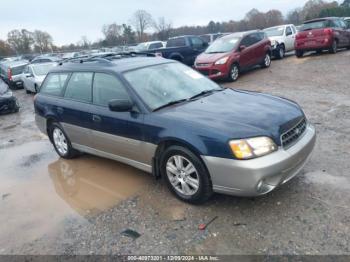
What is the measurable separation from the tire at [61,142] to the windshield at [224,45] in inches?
315

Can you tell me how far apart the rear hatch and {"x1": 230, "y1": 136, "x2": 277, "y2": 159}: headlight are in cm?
1253

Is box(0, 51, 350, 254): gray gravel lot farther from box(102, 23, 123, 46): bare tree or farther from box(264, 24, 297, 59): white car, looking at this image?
box(102, 23, 123, 46): bare tree

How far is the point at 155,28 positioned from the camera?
65438 mm

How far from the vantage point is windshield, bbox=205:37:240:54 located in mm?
12175

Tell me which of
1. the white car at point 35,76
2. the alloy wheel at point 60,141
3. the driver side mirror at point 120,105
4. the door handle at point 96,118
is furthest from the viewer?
the white car at point 35,76

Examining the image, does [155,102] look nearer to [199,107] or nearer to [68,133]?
[199,107]

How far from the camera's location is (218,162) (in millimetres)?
3340

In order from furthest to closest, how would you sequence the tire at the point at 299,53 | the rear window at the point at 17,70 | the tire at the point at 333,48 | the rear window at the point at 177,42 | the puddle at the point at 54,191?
the rear window at the point at 17,70 < the rear window at the point at 177,42 < the tire at the point at 299,53 < the tire at the point at 333,48 < the puddle at the point at 54,191

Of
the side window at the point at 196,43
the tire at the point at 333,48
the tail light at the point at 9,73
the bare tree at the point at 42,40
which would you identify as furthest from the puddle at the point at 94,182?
the bare tree at the point at 42,40

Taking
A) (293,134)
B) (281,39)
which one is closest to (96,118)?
(293,134)

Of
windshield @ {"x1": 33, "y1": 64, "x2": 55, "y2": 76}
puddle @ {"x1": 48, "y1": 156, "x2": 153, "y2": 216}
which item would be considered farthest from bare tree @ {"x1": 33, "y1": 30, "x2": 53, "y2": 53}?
puddle @ {"x1": 48, "y1": 156, "x2": 153, "y2": 216}

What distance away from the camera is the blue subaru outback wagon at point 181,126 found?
3307mm

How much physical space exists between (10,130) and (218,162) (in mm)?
7469

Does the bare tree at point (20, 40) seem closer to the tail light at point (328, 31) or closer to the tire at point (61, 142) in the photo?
the tail light at point (328, 31)
